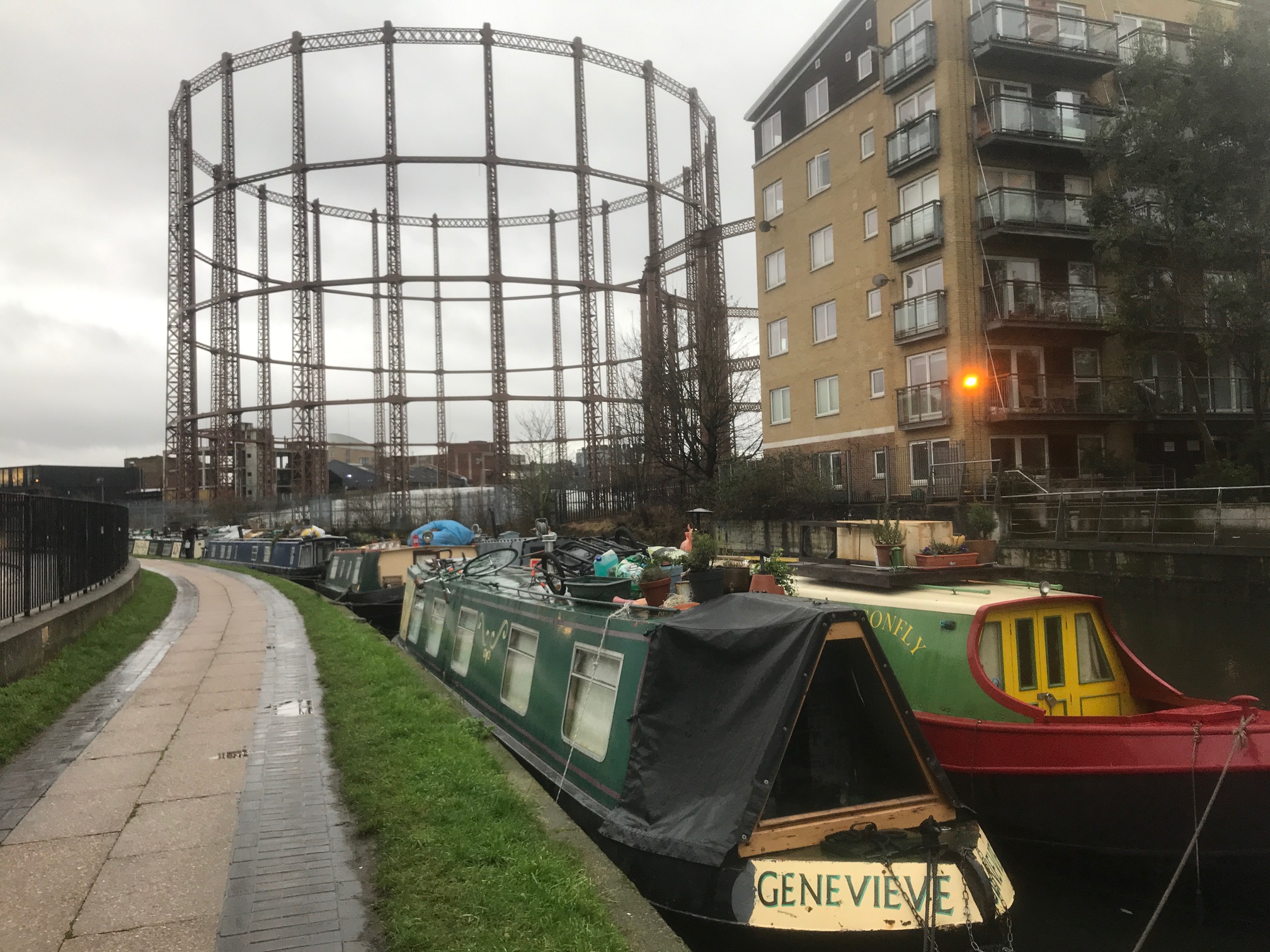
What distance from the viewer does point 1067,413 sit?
23.5m

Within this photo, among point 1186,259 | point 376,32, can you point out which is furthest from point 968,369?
point 376,32

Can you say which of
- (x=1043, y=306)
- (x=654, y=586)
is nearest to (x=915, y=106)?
(x=1043, y=306)

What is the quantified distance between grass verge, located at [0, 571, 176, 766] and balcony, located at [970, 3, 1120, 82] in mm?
23032

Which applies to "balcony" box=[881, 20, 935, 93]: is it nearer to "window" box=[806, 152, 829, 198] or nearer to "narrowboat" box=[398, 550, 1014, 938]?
"window" box=[806, 152, 829, 198]

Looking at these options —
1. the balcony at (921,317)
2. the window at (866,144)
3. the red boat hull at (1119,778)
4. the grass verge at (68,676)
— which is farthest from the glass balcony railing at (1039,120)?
the grass verge at (68,676)

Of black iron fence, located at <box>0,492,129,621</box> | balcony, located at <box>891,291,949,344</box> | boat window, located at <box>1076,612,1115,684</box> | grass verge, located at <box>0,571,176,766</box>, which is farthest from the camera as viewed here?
balcony, located at <box>891,291,949,344</box>

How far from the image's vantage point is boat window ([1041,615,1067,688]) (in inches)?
306

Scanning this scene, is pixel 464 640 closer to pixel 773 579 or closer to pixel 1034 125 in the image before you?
pixel 773 579

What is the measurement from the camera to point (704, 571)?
6887 mm

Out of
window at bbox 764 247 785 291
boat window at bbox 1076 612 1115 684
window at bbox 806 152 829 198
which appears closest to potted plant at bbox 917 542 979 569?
boat window at bbox 1076 612 1115 684

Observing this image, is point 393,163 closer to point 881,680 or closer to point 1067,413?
point 1067,413

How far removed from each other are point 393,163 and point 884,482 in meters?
29.7

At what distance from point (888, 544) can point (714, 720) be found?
172 inches

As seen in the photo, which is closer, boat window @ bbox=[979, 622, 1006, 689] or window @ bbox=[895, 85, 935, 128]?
boat window @ bbox=[979, 622, 1006, 689]
